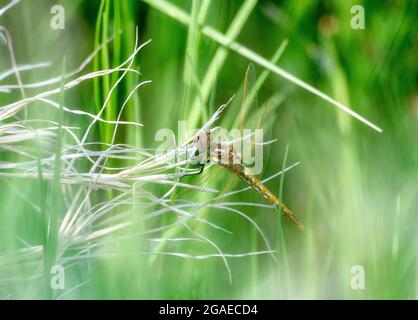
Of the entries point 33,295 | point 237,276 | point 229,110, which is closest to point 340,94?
point 229,110

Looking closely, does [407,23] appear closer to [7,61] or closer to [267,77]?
[267,77]

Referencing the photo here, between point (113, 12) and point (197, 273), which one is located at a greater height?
point (113, 12)
